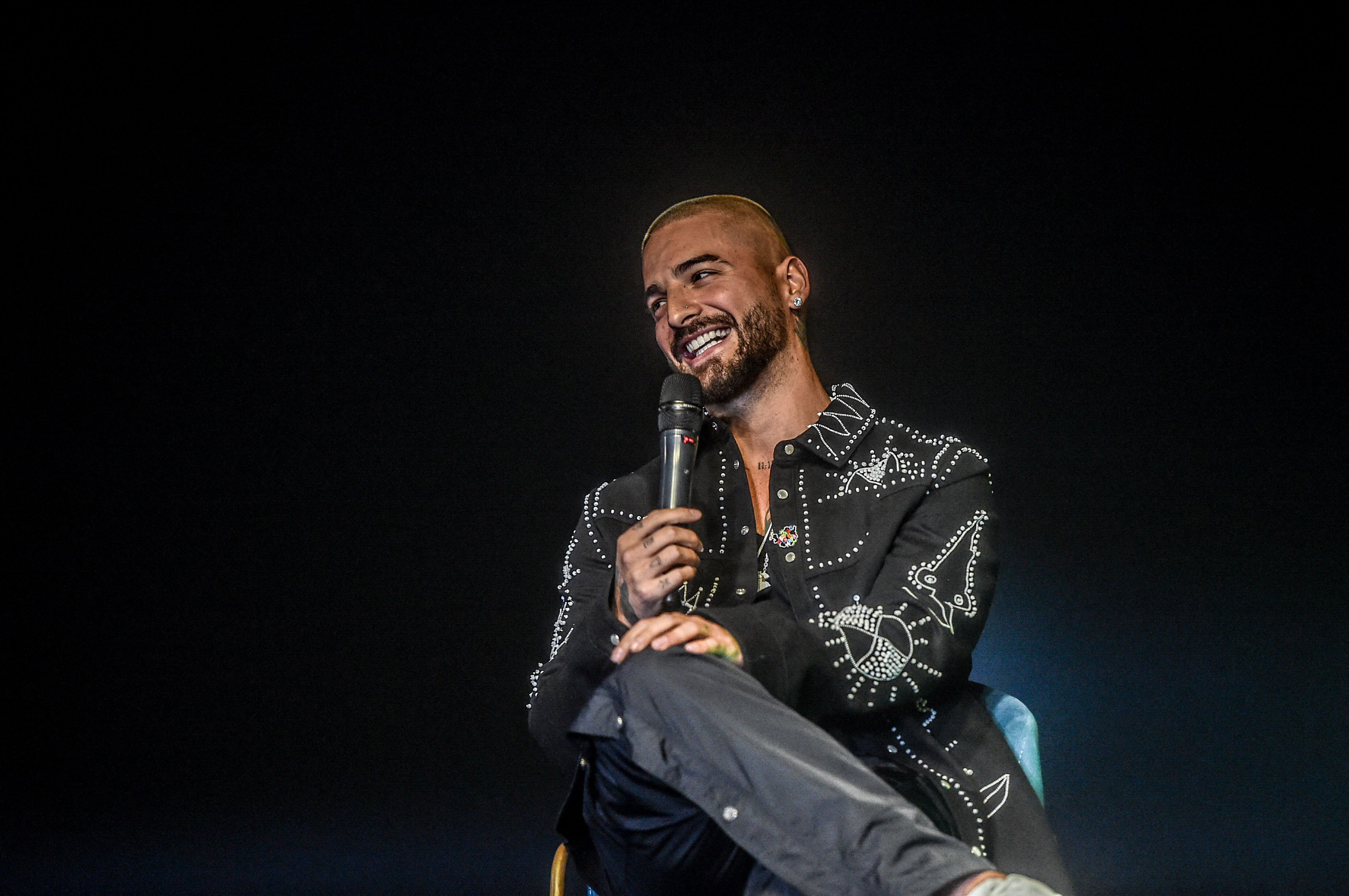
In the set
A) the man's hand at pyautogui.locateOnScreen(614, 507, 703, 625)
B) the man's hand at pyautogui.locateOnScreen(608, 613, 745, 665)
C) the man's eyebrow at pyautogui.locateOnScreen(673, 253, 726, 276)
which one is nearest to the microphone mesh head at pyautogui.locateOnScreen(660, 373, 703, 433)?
the man's hand at pyautogui.locateOnScreen(614, 507, 703, 625)

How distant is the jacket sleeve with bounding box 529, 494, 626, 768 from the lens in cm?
129

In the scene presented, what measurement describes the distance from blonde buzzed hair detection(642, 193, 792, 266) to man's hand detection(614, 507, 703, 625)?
1010 millimetres

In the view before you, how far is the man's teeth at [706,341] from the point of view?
72.7 inches

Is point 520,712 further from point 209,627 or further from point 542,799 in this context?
point 209,627

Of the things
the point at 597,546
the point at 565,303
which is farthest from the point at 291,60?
the point at 597,546

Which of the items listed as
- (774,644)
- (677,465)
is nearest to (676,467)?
(677,465)

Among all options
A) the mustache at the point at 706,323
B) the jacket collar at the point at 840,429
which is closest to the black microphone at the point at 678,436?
the jacket collar at the point at 840,429

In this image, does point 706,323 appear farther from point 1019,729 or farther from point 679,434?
point 1019,729

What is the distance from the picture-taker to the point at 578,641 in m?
1.32

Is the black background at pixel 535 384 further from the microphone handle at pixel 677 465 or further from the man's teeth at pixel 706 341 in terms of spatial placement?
the microphone handle at pixel 677 465

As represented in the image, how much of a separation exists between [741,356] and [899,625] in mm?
684

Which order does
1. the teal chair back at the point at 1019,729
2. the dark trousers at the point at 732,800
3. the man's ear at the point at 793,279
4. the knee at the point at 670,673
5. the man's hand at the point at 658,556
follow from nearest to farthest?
1. the dark trousers at the point at 732,800
2. the knee at the point at 670,673
3. the man's hand at the point at 658,556
4. the teal chair back at the point at 1019,729
5. the man's ear at the point at 793,279

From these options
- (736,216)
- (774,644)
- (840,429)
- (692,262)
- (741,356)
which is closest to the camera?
(774,644)

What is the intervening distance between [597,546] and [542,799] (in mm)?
1113
